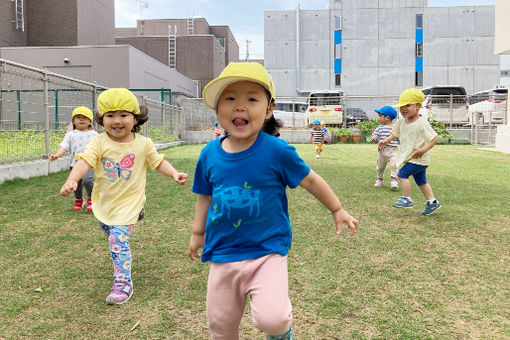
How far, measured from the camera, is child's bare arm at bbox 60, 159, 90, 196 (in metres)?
2.56

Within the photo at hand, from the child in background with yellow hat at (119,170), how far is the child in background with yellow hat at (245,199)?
47.0 inches

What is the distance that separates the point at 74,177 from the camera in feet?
9.27

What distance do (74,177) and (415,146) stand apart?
4521 mm

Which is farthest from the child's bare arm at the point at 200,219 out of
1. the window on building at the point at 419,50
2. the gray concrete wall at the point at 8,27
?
the window on building at the point at 419,50

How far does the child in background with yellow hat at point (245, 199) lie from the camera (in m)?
1.89

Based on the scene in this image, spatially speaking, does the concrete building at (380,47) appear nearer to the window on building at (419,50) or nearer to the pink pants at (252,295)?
the window on building at (419,50)

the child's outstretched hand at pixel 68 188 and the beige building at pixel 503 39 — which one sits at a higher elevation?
the beige building at pixel 503 39

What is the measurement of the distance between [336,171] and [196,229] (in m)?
8.31

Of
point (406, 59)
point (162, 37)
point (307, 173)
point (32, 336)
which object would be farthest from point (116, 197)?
point (162, 37)

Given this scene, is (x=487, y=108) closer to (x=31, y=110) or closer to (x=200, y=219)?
(x=31, y=110)

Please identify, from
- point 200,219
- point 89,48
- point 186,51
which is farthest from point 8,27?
point 200,219

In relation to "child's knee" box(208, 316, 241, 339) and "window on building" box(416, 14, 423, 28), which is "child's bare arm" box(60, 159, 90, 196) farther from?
"window on building" box(416, 14, 423, 28)

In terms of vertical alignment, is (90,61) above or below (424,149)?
above

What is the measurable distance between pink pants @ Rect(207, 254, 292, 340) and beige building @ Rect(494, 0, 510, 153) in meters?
16.5
